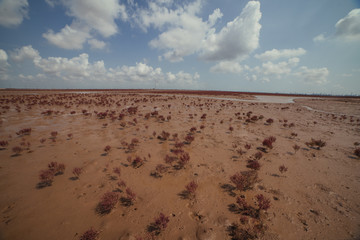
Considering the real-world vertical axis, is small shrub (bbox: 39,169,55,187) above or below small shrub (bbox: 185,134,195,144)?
below

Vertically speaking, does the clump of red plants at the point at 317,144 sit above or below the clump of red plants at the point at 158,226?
above

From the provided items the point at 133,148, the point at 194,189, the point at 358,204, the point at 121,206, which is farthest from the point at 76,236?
the point at 358,204

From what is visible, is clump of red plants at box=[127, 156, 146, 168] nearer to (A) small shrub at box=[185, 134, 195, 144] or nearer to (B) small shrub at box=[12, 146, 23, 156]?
(A) small shrub at box=[185, 134, 195, 144]

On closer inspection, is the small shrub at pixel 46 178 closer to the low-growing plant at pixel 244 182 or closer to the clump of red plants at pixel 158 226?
the clump of red plants at pixel 158 226

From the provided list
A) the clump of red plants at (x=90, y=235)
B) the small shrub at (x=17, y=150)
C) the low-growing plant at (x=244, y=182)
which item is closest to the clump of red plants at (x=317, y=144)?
the low-growing plant at (x=244, y=182)

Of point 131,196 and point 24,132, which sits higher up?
point 24,132

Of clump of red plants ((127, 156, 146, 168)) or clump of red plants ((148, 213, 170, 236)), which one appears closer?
clump of red plants ((148, 213, 170, 236))

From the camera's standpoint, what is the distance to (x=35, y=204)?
3834 mm

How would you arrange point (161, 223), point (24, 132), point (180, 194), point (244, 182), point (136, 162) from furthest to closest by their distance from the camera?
1. point (24, 132)
2. point (136, 162)
3. point (244, 182)
4. point (180, 194)
5. point (161, 223)

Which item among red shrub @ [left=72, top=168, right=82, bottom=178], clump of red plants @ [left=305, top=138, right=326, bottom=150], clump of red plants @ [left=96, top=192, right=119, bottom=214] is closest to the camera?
clump of red plants @ [left=96, top=192, right=119, bottom=214]

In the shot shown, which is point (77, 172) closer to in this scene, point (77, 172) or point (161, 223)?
point (77, 172)

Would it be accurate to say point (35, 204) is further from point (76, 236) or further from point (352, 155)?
point (352, 155)

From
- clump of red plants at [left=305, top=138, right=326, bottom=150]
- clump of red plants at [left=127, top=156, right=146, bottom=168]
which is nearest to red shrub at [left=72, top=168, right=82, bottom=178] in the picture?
clump of red plants at [left=127, top=156, right=146, bottom=168]

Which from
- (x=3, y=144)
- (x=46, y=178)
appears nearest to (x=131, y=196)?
(x=46, y=178)
